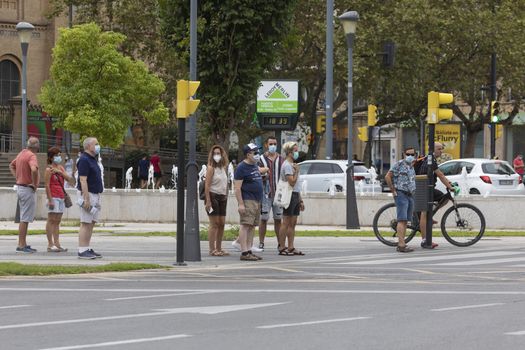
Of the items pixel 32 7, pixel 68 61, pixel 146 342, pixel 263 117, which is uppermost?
pixel 32 7

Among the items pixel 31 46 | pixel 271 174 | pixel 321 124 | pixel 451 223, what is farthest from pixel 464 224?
pixel 31 46

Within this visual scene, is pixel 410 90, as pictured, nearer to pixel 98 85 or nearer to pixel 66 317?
pixel 98 85

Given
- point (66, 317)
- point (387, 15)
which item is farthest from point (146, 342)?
point (387, 15)

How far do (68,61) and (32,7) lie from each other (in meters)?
15.1

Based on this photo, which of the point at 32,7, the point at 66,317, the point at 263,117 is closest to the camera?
the point at 66,317

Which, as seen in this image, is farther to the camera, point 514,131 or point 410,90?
point 514,131

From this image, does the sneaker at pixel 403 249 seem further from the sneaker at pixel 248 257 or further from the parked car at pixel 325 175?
the parked car at pixel 325 175

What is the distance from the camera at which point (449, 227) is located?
2223cm

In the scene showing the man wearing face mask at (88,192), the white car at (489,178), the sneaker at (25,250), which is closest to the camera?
the man wearing face mask at (88,192)

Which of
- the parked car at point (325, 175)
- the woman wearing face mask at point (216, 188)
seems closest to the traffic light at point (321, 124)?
the parked car at point (325, 175)

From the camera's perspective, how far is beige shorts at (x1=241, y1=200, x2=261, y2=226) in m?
19.0

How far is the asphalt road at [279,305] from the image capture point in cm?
1000

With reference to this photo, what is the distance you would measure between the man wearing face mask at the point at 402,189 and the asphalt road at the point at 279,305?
118 centimetres

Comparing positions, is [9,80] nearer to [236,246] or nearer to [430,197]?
[430,197]
